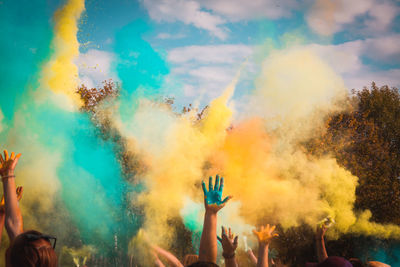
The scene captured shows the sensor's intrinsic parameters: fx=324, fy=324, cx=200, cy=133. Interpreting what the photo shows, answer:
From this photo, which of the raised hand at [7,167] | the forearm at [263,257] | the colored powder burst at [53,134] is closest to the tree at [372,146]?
the colored powder burst at [53,134]

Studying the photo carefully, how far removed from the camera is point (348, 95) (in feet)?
56.8

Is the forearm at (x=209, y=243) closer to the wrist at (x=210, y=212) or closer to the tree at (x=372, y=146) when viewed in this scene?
the wrist at (x=210, y=212)

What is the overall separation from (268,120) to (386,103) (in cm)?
816

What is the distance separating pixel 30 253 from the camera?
2.27m

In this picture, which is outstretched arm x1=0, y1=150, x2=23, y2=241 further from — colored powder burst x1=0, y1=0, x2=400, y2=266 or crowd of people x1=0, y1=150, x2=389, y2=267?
colored powder burst x1=0, y1=0, x2=400, y2=266

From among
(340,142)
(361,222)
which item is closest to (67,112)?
(361,222)

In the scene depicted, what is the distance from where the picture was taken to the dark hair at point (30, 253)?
2.26 m

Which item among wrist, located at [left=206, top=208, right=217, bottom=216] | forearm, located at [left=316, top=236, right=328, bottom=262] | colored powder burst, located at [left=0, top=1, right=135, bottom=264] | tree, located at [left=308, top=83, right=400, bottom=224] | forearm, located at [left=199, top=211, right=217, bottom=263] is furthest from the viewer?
tree, located at [left=308, top=83, right=400, bottom=224]

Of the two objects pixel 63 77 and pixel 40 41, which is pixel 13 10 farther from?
pixel 63 77

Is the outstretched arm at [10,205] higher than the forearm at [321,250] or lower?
higher

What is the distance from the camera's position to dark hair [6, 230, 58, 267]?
2.26m

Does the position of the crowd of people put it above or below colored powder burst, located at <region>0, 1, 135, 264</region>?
below

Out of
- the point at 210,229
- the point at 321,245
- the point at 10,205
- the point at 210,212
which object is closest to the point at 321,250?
the point at 321,245

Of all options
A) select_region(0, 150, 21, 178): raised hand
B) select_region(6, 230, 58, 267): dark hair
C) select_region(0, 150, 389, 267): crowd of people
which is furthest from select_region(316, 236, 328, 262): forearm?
select_region(0, 150, 21, 178): raised hand
